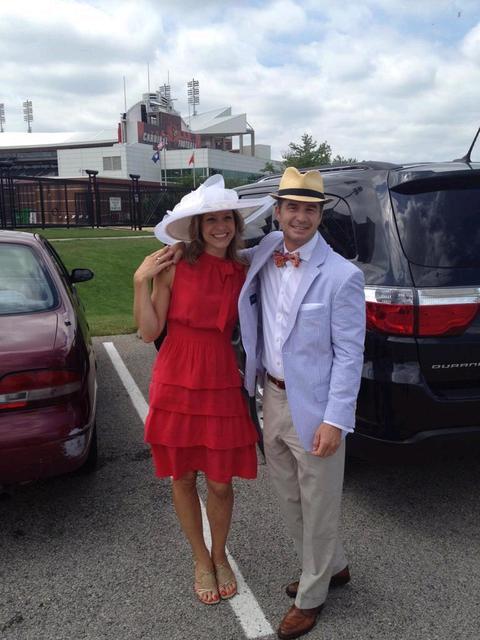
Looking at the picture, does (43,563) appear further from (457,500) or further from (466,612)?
(457,500)

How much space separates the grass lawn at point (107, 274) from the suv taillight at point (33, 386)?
4.86 m

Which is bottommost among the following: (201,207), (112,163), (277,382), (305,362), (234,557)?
(234,557)

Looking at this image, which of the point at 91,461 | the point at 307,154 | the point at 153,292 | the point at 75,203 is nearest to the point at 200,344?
the point at 153,292

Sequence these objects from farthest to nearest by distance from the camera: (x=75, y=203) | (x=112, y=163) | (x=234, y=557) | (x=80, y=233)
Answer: (x=112, y=163)
(x=75, y=203)
(x=80, y=233)
(x=234, y=557)

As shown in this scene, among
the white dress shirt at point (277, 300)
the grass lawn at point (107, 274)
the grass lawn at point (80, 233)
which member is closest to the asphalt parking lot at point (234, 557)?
the white dress shirt at point (277, 300)

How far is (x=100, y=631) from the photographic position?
2314 millimetres

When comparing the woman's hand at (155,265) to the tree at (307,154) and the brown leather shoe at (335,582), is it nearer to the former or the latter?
the brown leather shoe at (335,582)

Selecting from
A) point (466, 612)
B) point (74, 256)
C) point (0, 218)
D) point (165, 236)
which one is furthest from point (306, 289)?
point (0, 218)

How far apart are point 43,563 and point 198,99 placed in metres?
130

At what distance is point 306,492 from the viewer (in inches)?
88.9

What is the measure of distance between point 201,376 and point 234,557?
104cm

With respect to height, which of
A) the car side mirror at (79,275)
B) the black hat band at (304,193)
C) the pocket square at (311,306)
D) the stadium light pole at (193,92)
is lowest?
the car side mirror at (79,275)

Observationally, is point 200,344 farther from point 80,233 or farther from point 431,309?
point 80,233

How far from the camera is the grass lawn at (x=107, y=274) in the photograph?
8.63 metres
